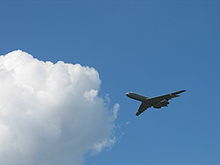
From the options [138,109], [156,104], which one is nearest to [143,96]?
[156,104]

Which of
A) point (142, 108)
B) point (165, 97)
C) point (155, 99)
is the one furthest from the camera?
point (142, 108)

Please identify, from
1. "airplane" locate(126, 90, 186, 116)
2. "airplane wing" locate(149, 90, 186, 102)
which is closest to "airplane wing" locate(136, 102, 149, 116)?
"airplane" locate(126, 90, 186, 116)

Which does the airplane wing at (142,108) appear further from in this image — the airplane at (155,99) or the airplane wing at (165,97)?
the airplane wing at (165,97)

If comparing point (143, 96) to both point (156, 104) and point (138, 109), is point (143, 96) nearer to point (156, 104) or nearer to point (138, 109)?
point (156, 104)

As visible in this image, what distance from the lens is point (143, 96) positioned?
147125mm

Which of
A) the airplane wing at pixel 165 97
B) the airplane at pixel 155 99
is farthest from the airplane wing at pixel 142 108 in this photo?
the airplane wing at pixel 165 97

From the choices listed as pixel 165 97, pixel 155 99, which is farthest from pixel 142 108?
pixel 165 97

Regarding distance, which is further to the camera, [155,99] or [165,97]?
[155,99]

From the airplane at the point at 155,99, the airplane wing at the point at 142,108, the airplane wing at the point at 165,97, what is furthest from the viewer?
the airplane wing at the point at 142,108

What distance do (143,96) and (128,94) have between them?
23.4 feet

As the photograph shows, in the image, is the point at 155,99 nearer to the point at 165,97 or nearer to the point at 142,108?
the point at 165,97

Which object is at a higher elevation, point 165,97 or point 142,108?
point 142,108

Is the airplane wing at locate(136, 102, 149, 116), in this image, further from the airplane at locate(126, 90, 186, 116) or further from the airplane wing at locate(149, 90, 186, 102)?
the airplane wing at locate(149, 90, 186, 102)

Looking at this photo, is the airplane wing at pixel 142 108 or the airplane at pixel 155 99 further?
the airplane wing at pixel 142 108
